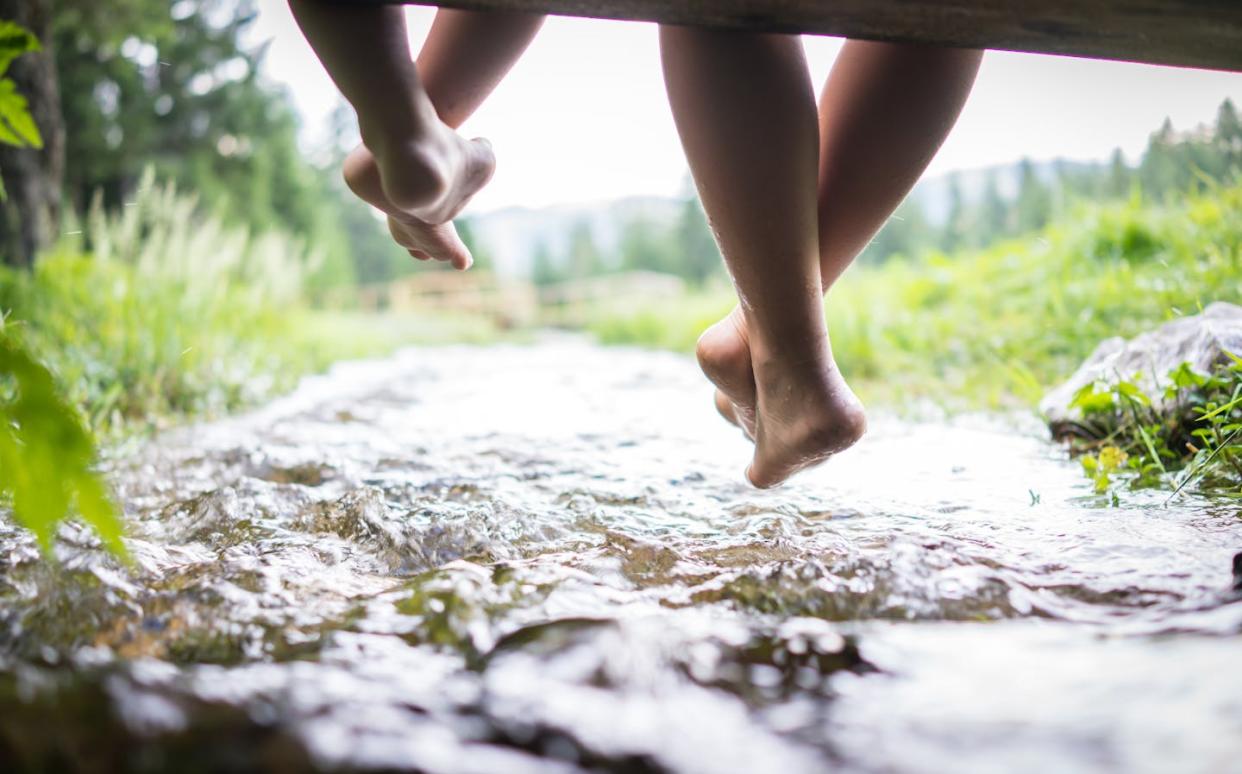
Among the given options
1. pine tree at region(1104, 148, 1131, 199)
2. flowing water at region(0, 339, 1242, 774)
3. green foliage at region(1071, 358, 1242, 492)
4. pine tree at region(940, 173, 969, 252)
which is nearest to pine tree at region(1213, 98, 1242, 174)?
pine tree at region(1104, 148, 1131, 199)

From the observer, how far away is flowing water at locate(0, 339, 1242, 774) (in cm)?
46

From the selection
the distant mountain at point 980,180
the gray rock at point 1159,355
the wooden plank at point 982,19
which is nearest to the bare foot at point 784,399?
the wooden plank at point 982,19

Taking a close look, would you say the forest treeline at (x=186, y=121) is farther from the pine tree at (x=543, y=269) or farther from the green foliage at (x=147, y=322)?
the pine tree at (x=543, y=269)

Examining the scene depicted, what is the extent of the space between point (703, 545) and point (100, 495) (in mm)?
697

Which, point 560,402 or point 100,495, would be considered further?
point 560,402

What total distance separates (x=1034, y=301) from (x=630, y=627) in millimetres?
3262

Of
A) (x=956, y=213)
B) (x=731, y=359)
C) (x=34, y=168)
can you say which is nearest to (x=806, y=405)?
(x=731, y=359)

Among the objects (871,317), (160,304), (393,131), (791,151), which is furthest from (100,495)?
(871,317)

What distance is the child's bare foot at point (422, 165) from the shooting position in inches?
40.3

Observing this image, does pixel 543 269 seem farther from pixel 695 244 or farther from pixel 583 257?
pixel 695 244

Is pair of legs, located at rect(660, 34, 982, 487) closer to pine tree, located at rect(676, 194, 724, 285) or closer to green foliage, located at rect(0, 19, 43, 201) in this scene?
green foliage, located at rect(0, 19, 43, 201)

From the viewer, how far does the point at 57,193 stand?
13.0 feet

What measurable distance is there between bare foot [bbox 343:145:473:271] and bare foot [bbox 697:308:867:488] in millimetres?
527

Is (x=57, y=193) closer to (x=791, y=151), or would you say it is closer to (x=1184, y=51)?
(x=791, y=151)
